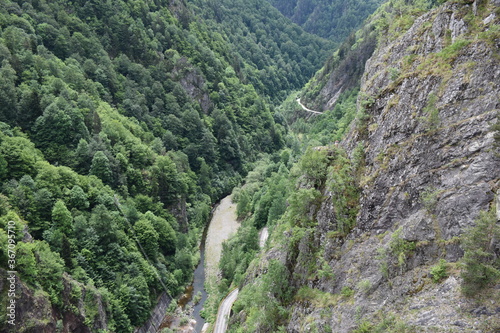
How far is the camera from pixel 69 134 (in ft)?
215

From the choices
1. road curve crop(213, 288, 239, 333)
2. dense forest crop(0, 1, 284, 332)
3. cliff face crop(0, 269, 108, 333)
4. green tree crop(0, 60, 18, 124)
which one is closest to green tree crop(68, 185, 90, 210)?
dense forest crop(0, 1, 284, 332)

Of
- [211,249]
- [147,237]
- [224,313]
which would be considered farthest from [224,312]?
[211,249]

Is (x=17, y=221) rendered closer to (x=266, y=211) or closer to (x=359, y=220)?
(x=359, y=220)

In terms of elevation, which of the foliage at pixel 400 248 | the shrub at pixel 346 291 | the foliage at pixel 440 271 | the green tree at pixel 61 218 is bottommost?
the shrub at pixel 346 291

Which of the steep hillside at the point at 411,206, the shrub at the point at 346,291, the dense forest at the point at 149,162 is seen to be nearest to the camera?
the steep hillside at the point at 411,206

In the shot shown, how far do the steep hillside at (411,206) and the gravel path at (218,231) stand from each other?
35.4 meters

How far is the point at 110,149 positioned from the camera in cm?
6962

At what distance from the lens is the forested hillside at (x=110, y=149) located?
4675 cm

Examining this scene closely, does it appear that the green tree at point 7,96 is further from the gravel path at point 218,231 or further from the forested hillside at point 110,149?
the gravel path at point 218,231

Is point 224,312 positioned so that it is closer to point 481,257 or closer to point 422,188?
point 422,188

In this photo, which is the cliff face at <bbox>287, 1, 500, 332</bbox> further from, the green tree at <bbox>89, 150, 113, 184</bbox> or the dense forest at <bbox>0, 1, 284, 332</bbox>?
the green tree at <bbox>89, 150, 113, 184</bbox>

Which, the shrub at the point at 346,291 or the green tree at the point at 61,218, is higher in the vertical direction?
the green tree at the point at 61,218

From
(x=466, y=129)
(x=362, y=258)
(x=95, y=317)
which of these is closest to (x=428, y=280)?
(x=362, y=258)

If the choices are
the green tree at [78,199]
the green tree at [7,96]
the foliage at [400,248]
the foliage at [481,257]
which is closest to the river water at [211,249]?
the green tree at [78,199]
